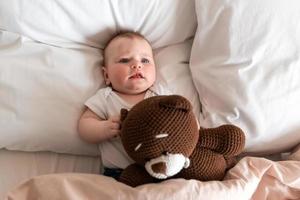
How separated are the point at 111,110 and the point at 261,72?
39 centimetres

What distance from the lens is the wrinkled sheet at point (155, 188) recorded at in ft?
2.95

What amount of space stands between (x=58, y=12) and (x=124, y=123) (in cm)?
40

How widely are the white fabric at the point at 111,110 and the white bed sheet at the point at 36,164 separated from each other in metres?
0.07

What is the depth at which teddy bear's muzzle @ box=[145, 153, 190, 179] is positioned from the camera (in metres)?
0.87

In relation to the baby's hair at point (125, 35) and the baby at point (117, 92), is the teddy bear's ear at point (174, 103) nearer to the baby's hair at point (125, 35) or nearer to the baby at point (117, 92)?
the baby at point (117, 92)

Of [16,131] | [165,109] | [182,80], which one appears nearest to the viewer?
[165,109]

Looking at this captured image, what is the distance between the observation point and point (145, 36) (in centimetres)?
123

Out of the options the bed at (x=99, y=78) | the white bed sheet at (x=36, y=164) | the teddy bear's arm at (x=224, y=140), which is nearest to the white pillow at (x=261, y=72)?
the bed at (x=99, y=78)

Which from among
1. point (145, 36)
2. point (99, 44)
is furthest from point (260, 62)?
point (99, 44)

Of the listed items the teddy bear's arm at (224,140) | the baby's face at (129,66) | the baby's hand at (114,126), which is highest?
the baby's face at (129,66)

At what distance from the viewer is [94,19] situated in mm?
1174

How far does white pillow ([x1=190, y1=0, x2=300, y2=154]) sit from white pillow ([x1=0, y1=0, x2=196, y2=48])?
0.53ft

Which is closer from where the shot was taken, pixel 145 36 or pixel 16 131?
pixel 16 131

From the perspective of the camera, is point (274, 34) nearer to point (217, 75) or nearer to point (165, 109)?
point (217, 75)
